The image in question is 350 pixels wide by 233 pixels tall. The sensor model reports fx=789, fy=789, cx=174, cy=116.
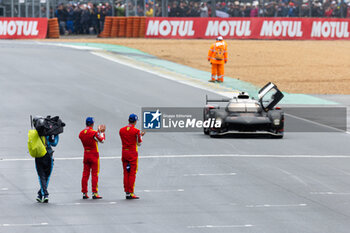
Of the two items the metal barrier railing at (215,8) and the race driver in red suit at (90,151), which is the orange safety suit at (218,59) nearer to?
the metal barrier railing at (215,8)

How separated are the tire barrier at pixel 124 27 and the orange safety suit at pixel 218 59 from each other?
19.4 meters

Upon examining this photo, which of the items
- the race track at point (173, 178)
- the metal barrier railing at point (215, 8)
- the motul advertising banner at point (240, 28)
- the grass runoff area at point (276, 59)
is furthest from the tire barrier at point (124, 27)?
the race track at point (173, 178)

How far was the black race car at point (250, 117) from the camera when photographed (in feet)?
73.1

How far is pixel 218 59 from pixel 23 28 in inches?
803

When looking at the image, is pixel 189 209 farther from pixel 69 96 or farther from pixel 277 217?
pixel 69 96

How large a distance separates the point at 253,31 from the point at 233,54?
8.96 m

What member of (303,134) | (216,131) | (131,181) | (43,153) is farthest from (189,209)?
(303,134)

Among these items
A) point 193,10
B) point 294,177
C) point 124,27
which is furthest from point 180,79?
point 193,10

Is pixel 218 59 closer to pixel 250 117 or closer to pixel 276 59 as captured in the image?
pixel 276 59

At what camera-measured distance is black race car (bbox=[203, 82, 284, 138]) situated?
22281mm

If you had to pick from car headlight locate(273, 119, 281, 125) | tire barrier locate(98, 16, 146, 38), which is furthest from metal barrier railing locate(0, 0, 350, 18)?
car headlight locate(273, 119, 281, 125)

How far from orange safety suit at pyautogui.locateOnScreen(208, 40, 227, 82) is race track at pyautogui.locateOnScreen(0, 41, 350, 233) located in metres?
4.04

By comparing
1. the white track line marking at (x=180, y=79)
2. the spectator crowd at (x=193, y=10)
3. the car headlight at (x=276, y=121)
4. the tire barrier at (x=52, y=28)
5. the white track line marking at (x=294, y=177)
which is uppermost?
the spectator crowd at (x=193, y=10)

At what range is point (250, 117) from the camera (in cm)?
2230
